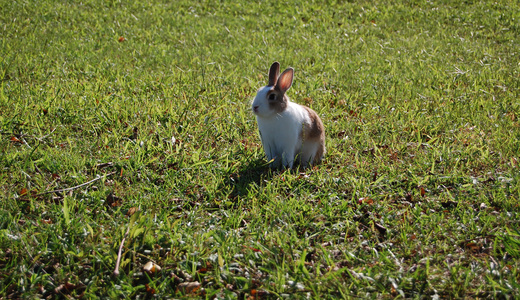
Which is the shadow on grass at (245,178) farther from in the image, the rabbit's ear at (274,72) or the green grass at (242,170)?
the rabbit's ear at (274,72)

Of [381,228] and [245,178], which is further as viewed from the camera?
[245,178]

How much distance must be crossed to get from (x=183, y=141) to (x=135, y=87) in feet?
5.68

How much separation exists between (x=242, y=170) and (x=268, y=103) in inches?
25.6

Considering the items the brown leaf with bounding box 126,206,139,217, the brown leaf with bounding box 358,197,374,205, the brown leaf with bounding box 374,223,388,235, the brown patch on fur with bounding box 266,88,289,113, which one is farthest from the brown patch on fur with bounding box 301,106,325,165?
the brown leaf with bounding box 126,206,139,217

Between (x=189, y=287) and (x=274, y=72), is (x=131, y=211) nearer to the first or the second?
(x=189, y=287)

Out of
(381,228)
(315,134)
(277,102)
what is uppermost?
(277,102)

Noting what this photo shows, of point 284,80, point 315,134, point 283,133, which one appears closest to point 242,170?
point 283,133

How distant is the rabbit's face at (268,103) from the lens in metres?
4.09

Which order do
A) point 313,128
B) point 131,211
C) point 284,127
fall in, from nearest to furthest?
point 131,211
point 284,127
point 313,128

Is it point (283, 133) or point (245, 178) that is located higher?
point (283, 133)

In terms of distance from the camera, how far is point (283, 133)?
4.26 metres

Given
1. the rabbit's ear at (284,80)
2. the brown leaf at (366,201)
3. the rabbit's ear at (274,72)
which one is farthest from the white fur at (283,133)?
the brown leaf at (366,201)

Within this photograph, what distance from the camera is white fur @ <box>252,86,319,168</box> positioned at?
13.6 ft

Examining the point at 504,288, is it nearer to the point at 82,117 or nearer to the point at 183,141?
the point at 183,141
